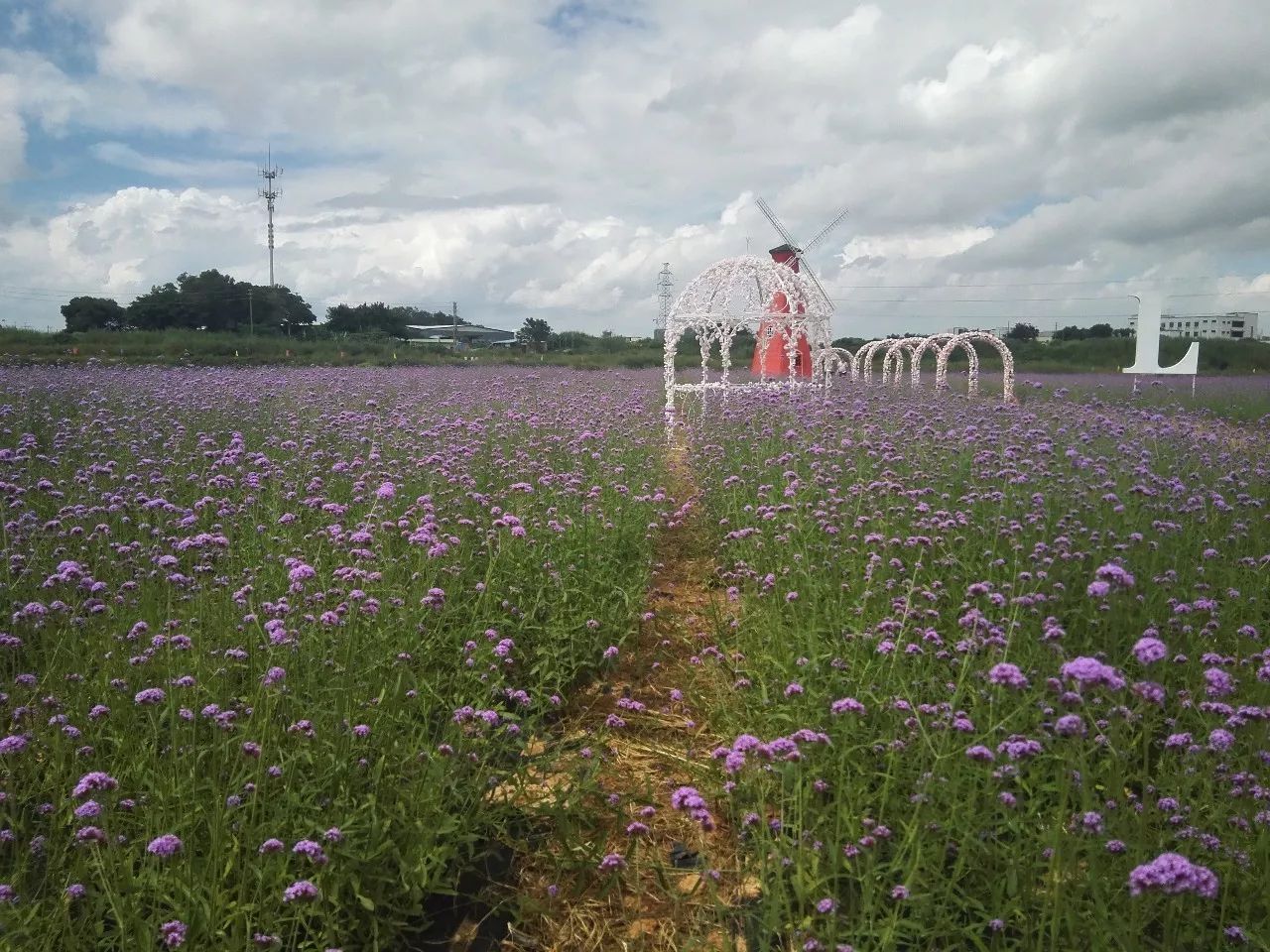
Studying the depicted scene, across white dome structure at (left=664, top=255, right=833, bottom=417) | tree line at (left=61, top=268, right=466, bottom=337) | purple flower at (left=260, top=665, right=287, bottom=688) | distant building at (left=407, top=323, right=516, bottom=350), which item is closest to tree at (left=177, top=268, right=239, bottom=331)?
tree line at (left=61, top=268, right=466, bottom=337)

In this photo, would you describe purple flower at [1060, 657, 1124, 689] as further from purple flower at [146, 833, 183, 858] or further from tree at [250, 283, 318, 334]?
tree at [250, 283, 318, 334]

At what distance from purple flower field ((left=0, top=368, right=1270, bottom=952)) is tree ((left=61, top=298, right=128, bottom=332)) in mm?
34201

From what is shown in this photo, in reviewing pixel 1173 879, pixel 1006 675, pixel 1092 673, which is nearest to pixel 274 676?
pixel 1006 675

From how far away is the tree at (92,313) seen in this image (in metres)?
34.8

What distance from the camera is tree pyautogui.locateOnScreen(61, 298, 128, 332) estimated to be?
3481cm

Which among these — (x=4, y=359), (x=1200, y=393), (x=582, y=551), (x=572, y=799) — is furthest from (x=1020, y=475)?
(x=4, y=359)

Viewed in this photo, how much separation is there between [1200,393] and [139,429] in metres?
17.3

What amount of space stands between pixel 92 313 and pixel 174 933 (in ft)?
132

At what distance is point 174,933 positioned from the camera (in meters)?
1.97

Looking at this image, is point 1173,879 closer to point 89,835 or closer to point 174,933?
point 174,933

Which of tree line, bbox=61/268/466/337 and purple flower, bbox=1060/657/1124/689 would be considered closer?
purple flower, bbox=1060/657/1124/689

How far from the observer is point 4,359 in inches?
668

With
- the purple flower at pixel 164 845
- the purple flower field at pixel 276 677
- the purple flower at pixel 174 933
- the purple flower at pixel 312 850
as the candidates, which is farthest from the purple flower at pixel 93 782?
the purple flower at pixel 312 850

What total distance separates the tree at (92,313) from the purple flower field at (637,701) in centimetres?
3420
